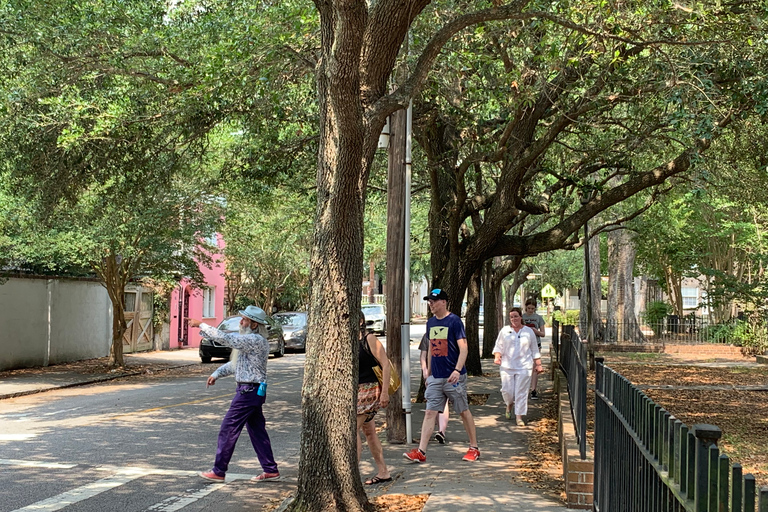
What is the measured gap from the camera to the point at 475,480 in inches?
343

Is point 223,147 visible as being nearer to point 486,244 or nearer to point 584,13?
point 486,244

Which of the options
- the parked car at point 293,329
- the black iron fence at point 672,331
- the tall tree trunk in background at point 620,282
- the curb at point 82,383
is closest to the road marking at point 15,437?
the curb at point 82,383

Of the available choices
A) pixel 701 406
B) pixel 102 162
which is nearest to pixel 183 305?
pixel 102 162

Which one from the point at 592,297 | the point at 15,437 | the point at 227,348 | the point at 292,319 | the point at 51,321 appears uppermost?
the point at 592,297

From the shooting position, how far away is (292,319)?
113 feet

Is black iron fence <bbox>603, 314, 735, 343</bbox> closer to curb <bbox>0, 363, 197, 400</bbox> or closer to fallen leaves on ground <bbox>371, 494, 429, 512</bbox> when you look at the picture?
curb <bbox>0, 363, 197, 400</bbox>

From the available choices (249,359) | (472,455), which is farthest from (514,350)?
(249,359)

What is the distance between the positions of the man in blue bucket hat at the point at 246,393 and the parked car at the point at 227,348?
52.9 feet

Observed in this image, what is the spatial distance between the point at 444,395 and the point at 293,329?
24.2 metres

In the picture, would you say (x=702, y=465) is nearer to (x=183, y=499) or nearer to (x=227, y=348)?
(x=183, y=499)

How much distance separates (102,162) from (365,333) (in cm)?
777

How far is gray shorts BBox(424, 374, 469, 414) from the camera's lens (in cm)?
999

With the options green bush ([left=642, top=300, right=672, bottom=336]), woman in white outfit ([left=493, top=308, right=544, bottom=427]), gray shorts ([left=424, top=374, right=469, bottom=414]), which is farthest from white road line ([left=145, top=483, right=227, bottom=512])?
green bush ([left=642, top=300, right=672, bottom=336])

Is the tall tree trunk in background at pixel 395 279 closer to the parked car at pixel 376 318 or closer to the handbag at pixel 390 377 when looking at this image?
the handbag at pixel 390 377
